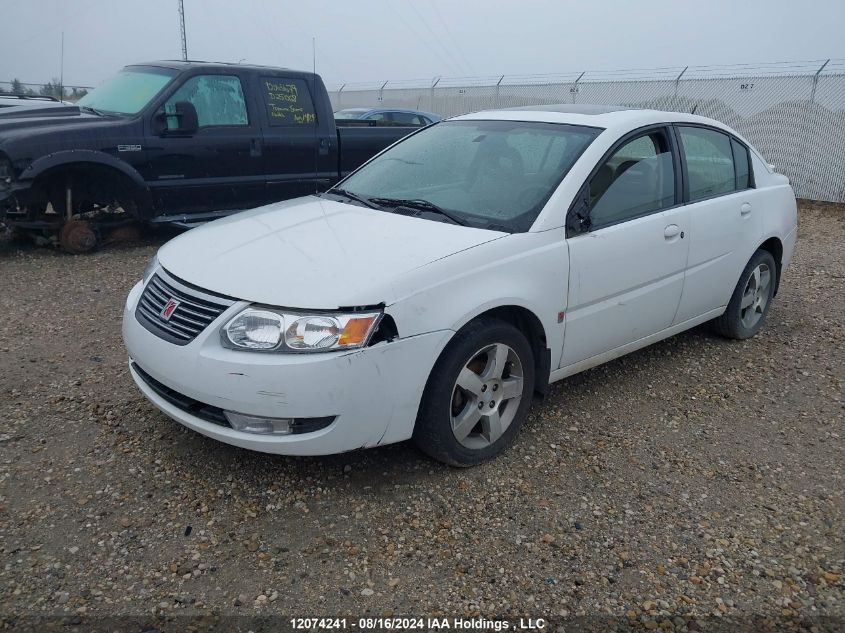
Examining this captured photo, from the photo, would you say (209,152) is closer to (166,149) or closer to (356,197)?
(166,149)

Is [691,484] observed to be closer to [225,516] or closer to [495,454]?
[495,454]

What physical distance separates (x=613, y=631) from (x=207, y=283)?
6.91 ft

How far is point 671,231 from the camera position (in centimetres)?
413

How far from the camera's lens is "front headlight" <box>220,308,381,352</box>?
2.85m

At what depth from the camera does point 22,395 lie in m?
3.96

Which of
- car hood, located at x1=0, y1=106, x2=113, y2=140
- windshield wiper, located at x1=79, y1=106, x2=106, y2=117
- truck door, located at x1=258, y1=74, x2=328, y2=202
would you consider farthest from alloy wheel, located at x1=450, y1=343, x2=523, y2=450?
windshield wiper, located at x1=79, y1=106, x2=106, y2=117

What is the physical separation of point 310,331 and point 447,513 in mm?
973

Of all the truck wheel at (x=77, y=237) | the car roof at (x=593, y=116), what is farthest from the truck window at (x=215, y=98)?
the car roof at (x=593, y=116)

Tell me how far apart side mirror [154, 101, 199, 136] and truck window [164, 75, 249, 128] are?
17 centimetres

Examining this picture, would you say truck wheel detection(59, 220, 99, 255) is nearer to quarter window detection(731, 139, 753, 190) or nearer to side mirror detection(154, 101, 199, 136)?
side mirror detection(154, 101, 199, 136)

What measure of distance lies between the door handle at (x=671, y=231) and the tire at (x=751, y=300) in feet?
3.48

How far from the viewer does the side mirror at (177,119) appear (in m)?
6.81

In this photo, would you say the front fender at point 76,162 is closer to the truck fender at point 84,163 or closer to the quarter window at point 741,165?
the truck fender at point 84,163

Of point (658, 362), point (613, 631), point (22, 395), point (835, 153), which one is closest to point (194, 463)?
point (22, 395)
